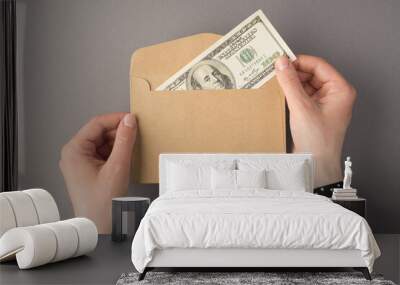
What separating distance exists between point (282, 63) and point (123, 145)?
174 cm

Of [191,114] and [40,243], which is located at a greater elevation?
[191,114]

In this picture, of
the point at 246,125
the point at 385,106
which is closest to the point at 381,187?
the point at 385,106

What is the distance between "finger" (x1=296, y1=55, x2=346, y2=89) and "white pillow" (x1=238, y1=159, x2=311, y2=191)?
2.90ft

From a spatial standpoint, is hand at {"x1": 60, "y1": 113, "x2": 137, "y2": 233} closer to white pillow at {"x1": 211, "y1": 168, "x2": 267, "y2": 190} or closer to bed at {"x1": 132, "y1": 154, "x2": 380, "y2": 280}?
white pillow at {"x1": 211, "y1": 168, "x2": 267, "y2": 190}

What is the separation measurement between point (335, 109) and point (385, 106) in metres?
0.58

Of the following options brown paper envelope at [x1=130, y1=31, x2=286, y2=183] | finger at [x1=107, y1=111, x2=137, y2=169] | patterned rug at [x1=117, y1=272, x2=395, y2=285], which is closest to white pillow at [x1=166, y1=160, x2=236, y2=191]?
brown paper envelope at [x1=130, y1=31, x2=286, y2=183]

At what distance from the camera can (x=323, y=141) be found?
6246 millimetres

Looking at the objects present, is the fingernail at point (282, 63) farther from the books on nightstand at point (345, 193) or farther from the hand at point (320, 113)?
the books on nightstand at point (345, 193)

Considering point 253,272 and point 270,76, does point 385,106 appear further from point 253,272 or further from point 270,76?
point 253,272

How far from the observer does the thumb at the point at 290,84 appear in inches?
244

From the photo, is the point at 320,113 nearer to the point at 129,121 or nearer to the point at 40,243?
the point at 129,121

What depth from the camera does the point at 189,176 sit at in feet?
19.5

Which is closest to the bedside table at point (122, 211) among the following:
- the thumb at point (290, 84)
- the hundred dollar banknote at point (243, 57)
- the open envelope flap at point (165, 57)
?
the open envelope flap at point (165, 57)

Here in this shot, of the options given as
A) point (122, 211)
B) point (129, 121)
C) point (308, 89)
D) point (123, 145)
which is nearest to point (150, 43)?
point (129, 121)
